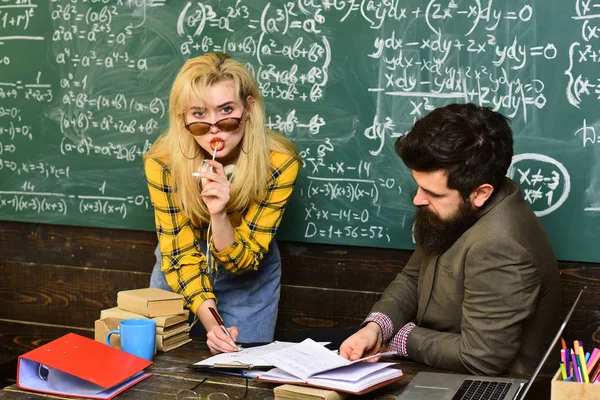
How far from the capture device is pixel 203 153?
2.92 metres

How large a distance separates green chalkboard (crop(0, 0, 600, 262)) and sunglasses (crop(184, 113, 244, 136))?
25.5 inches

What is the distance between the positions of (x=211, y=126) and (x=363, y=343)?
38.0 inches

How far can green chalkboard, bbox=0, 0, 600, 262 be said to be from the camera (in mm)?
2943

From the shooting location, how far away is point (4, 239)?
401 centimetres

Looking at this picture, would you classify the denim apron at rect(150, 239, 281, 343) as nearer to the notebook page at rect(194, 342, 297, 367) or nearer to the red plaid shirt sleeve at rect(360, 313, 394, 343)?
the red plaid shirt sleeve at rect(360, 313, 394, 343)

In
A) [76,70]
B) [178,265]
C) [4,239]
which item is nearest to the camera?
[178,265]

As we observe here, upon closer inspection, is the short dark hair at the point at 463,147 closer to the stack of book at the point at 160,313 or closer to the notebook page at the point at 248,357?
the notebook page at the point at 248,357

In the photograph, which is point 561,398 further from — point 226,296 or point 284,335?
point 284,335

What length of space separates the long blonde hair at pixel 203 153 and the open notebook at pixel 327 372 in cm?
93

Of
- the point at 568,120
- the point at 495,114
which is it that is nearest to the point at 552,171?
the point at 568,120

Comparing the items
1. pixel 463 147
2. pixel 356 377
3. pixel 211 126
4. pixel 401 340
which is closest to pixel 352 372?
pixel 356 377

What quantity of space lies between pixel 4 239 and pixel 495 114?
2727 mm

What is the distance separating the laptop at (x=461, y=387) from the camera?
5.91ft

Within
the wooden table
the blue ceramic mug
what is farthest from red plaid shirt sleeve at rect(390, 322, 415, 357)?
the blue ceramic mug
